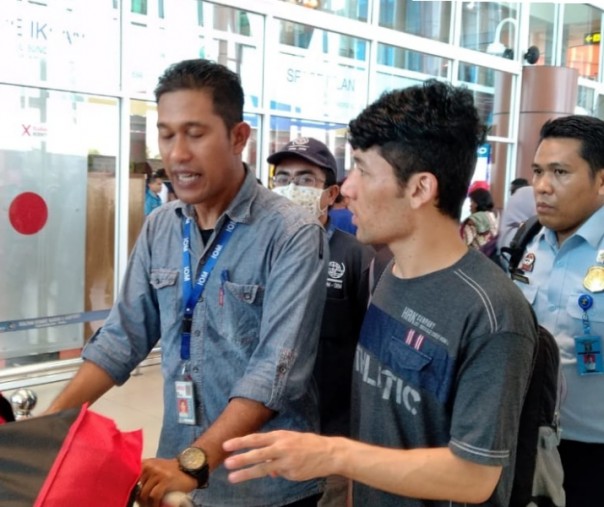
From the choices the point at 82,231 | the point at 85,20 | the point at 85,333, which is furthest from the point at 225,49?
the point at 85,333

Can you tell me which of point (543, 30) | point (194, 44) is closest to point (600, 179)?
point (194, 44)

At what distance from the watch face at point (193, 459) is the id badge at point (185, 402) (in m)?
0.29

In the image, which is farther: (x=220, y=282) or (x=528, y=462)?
(x=220, y=282)

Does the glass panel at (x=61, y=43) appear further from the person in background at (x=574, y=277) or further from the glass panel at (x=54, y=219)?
the person in background at (x=574, y=277)

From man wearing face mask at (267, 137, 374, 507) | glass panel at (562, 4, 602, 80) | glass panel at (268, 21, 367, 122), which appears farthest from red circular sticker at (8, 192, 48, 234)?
glass panel at (562, 4, 602, 80)

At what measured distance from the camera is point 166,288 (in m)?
1.70

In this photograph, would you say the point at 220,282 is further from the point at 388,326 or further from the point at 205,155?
the point at 388,326

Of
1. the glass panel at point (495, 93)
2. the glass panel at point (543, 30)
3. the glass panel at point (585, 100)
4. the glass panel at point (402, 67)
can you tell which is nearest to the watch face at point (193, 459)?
the glass panel at point (402, 67)

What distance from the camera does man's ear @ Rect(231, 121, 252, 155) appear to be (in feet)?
5.43

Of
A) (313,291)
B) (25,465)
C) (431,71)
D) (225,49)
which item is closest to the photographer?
(25,465)

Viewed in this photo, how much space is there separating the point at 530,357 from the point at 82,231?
5568 millimetres

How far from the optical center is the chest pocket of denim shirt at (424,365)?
1.28 metres

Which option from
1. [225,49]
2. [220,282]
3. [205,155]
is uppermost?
[225,49]

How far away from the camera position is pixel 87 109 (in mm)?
6125
